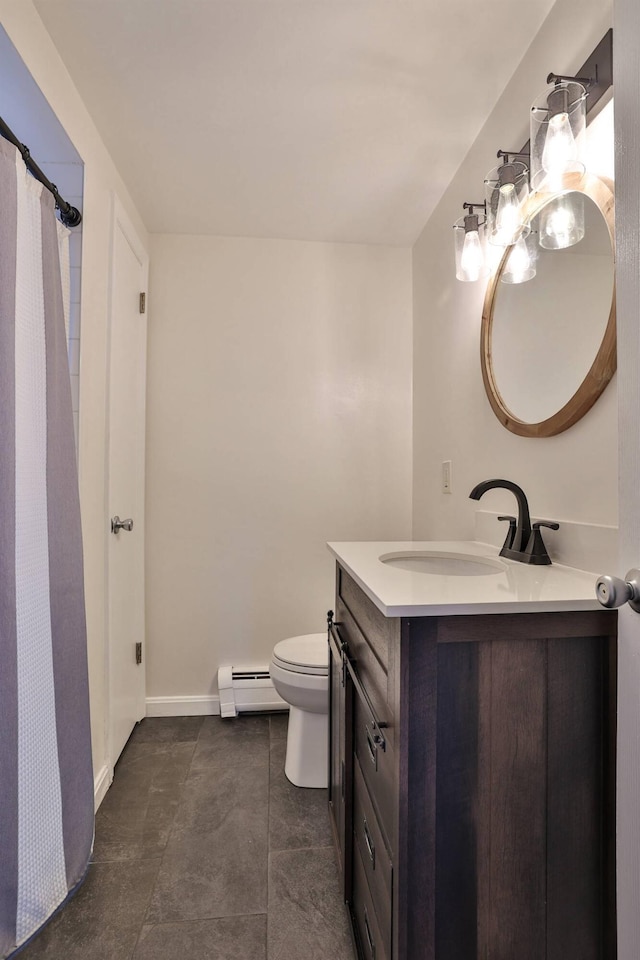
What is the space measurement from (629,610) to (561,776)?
327mm

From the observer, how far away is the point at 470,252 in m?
1.57

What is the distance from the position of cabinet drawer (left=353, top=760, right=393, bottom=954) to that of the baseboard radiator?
4.08 feet

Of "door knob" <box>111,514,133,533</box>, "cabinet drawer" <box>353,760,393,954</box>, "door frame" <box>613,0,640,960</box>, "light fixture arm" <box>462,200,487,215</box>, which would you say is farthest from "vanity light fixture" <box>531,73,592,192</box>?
"door knob" <box>111,514,133,533</box>

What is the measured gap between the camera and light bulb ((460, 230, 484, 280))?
1559mm

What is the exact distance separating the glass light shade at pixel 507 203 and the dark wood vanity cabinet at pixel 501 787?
3.40 feet

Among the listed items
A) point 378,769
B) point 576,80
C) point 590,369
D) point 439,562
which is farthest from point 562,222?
point 378,769

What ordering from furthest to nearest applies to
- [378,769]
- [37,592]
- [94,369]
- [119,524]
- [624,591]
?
1. [119,524]
2. [94,369]
3. [37,592]
4. [378,769]
5. [624,591]

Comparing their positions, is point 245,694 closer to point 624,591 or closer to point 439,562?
point 439,562

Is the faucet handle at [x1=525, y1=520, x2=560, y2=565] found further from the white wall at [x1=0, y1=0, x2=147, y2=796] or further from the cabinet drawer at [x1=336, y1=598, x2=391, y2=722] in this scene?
the white wall at [x1=0, y1=0, x2=147, y2=796]

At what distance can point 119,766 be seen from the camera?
198 cm

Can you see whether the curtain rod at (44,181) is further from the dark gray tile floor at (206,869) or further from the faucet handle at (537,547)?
the dark gray tile floor at (206,869)

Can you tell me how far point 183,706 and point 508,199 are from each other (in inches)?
94.6

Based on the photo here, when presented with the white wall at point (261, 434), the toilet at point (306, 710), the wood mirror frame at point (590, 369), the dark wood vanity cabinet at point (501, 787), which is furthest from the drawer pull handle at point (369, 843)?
the white wall at point (261, 434)

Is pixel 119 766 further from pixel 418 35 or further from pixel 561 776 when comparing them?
pixel 418 35
